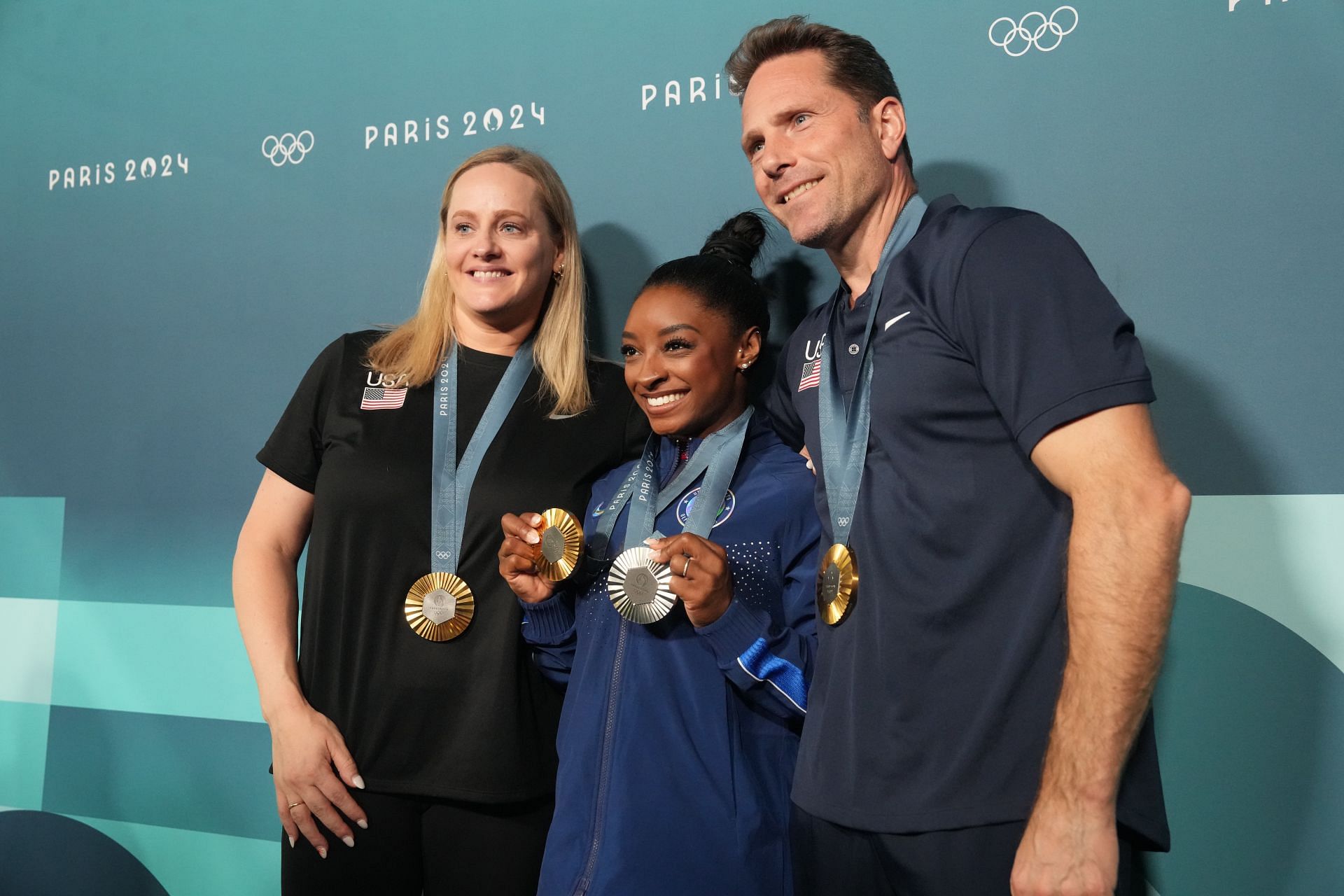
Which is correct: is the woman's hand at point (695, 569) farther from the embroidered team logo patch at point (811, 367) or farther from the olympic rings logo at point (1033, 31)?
the olympic rings logo at point (1033, 31)

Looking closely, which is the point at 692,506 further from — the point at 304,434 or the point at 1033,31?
the point at 1033,31

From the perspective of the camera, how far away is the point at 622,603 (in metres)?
1.73

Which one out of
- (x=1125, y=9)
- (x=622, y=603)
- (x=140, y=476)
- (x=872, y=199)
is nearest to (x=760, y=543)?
(x=622, y=603)

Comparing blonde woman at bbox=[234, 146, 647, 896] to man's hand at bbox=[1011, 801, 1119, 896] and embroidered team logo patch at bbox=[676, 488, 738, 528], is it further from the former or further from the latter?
man's hand at bbox=[1011, 801, 1119, 896]

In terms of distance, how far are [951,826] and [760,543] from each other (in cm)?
60

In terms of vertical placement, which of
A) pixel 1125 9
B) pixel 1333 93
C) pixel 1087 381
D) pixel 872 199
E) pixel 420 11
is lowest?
pixel 1087 381

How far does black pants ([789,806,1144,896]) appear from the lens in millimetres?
1360

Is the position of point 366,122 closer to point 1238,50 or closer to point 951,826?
point 1238,50

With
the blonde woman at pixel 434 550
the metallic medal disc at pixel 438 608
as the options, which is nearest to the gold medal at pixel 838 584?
the blonde woman at pixel 434 550

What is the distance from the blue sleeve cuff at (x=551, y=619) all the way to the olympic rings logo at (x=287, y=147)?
1.68 meters

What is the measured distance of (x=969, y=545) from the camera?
143 cm

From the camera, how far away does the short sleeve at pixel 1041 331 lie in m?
1.29

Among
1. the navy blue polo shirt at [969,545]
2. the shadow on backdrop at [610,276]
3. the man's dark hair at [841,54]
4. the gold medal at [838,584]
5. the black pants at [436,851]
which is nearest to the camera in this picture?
the navy blue polo shirt at [969,545]

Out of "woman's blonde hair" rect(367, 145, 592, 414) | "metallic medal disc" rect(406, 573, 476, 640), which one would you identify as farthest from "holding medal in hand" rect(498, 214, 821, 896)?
"woman's blonde hair" rect(367, 145, 592, 414)
